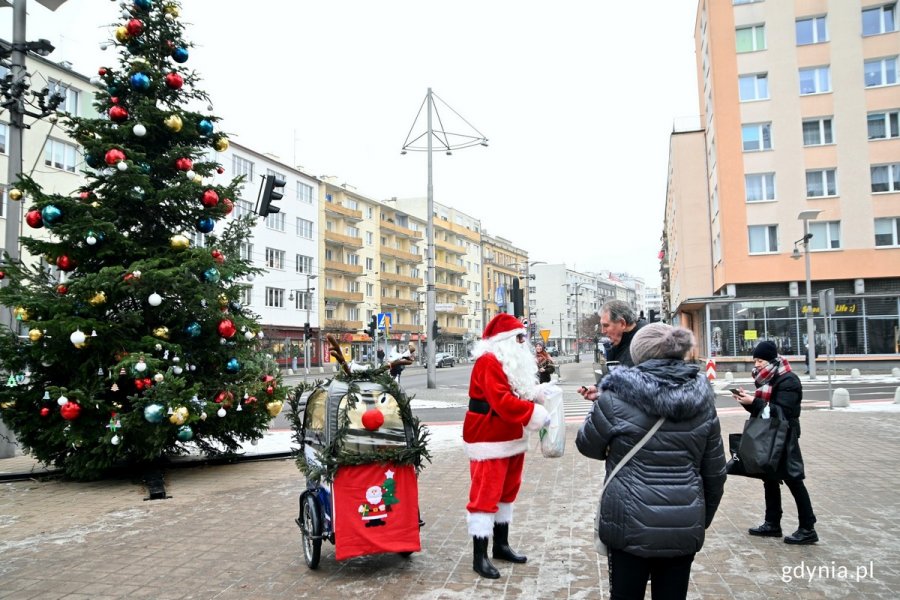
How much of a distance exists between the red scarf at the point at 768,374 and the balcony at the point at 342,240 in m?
57.4

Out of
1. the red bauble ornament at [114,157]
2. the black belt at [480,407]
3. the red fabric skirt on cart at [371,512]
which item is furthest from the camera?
the red bauble ornament at [114,157]

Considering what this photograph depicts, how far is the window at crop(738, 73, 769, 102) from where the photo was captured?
3397cm

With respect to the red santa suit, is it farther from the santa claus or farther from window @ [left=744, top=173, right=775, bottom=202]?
window @ [left=744, top=173, right=775, bottom=202]

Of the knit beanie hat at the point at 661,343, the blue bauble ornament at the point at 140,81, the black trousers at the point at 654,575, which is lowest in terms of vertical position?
the black trousers at the point at 654,575

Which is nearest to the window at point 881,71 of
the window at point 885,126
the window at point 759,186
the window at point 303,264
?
the window at point 885,126

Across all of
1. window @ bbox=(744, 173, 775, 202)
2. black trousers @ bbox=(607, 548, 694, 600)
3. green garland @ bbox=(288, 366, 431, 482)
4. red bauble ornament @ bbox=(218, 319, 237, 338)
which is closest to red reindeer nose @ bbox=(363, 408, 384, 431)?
green garland @ bbox=(288, 366, 431, 482)

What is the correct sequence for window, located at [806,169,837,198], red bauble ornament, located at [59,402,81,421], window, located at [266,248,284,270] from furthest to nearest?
window, located at [266,248,284,270] < window, located at [806,169,837,198] < red bauble ornament, located at [59,402,81,421]

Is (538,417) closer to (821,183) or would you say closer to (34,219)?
(34,219)

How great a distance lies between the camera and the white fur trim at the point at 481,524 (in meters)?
4.68

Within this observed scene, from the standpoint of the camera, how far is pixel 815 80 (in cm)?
3338

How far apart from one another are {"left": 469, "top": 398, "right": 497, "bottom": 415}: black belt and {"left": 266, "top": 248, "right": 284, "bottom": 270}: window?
159 ft

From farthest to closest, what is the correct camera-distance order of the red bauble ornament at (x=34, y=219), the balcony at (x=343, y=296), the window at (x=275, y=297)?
1. the balcony at (x=343, y=296)
2. the window at (x=275, y=297)
3. the red bauble ornament at (x=34, y=219)

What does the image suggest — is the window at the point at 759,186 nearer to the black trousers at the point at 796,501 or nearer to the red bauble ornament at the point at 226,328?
the red bauble ornament at the point at 226,328

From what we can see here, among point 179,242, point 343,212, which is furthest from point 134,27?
point 343,212
